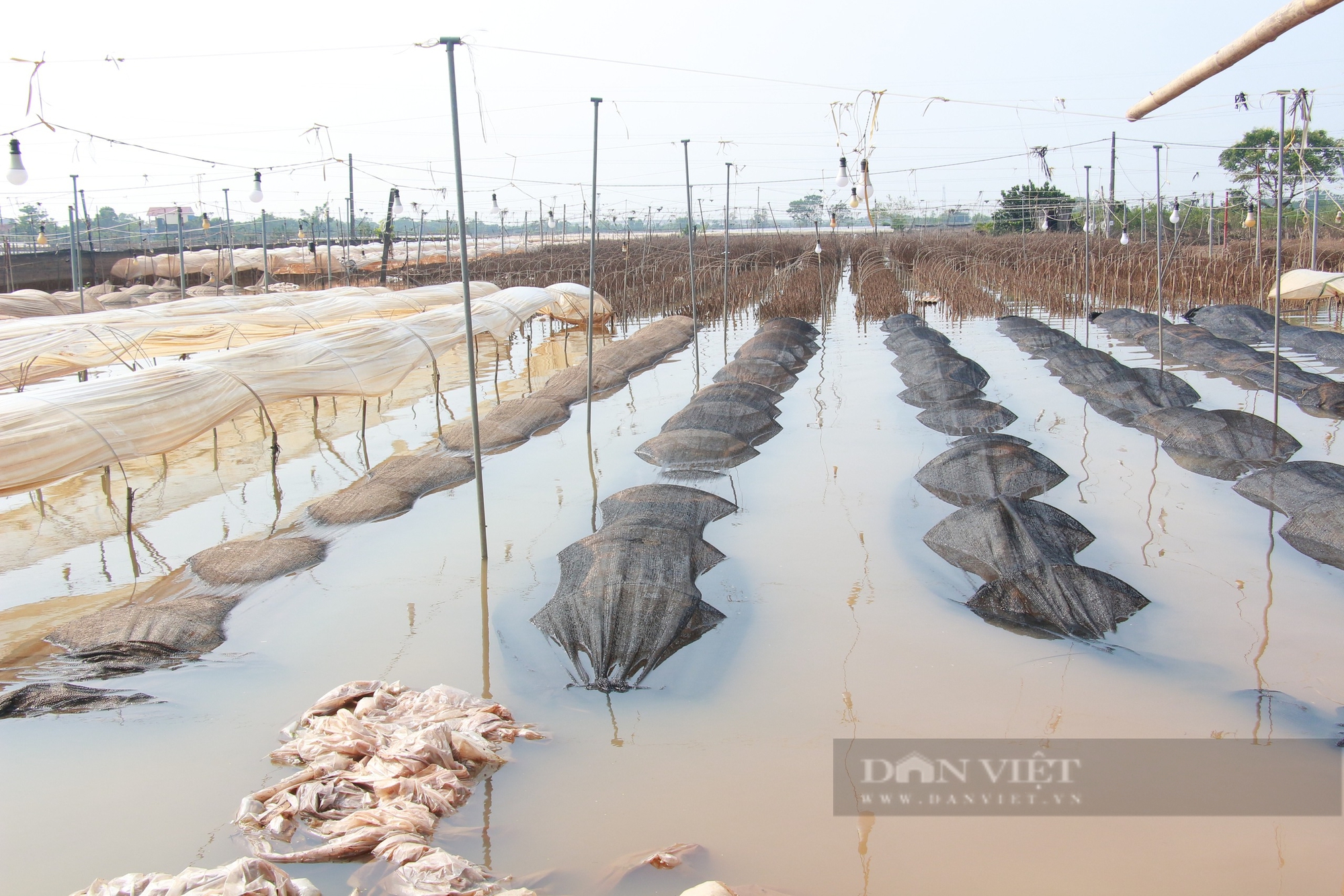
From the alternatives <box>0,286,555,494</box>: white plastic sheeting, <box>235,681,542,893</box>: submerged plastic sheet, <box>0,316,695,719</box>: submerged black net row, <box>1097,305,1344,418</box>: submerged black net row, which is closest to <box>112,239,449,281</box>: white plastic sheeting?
<box>0,286,555,494</box>: white plastic sheeting

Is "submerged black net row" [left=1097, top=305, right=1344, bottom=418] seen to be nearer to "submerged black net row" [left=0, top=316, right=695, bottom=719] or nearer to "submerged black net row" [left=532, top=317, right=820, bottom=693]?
"submerged black net row" [left=532, top=317, right=820, bottom=693]

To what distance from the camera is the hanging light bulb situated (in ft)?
25.0

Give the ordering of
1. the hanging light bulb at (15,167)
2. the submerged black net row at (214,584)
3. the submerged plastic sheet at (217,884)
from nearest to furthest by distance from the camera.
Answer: the submerged plastic sheet at (217,884) → the submerged black net row at (214,584) → the hanging light bulb at (15,167)

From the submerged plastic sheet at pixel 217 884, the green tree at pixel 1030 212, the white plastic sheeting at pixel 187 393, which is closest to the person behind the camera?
the submerged plastic sheet at pixel 217 884

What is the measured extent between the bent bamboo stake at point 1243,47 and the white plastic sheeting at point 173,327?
944 cm

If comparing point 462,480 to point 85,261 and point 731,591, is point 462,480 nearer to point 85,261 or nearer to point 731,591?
point 731,591

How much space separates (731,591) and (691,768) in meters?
2.00

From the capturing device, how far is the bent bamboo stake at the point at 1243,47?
1968 millimetres

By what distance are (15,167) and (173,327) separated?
3.20 m

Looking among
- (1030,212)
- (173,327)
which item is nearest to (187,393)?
(173,327)

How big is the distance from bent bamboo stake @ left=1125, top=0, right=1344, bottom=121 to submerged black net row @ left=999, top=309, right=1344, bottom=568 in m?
4.87

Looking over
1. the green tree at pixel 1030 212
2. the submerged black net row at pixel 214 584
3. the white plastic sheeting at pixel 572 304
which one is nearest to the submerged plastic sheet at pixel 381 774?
the submerged black net row at pixel 214 584

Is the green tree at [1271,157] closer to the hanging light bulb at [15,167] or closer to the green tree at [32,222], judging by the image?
the hanging light bulb at [15,167]

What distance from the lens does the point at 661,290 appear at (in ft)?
76.3
